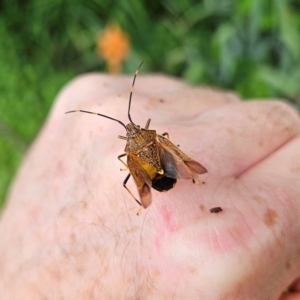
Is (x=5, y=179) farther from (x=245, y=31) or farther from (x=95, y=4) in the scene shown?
(x=245, y=31)

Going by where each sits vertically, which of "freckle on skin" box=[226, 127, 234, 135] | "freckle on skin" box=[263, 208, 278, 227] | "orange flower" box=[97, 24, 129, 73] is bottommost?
"freckle on skin" box=[263, 208, 278, 227]

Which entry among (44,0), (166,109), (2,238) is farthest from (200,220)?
(44,0)

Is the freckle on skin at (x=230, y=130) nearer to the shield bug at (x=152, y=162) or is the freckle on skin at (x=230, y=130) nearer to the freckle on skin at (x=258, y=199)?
the shield bug at (x=152, y=162)

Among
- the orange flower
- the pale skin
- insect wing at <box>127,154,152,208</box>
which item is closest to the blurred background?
the orange flower

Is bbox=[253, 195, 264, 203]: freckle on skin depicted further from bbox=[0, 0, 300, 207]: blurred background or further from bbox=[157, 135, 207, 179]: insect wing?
bbox=[0, 0, 300, 207]: blurred background

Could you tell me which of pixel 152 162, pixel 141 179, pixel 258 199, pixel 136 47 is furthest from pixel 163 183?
pixel 136 47

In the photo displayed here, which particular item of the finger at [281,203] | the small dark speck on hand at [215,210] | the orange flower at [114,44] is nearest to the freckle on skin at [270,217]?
the finger at [281,203]
